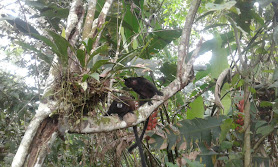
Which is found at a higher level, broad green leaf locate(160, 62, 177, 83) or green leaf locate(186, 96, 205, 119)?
broad green leaf locate(160, 62, 177, 83)

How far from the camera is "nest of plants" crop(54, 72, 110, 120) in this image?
133 cm

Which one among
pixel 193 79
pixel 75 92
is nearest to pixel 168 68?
pixel 193 79

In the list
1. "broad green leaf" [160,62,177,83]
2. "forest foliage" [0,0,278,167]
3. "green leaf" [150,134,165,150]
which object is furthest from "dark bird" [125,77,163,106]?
"broad green leaf" [160,62,177,83]

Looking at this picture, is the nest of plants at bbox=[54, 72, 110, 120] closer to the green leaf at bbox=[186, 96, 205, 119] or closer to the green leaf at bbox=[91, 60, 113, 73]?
the green leaf at bbox=[91, 60, 113, 73]

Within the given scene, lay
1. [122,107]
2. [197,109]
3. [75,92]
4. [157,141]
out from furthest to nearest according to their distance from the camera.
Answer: [197,109], [157,141], [122,107], [75,92]

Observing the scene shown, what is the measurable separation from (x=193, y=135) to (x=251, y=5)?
1169 mm

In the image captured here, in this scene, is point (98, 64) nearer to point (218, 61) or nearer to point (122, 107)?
point (122, 107)

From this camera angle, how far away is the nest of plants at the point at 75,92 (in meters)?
1.33

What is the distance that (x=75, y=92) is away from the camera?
1.38 m

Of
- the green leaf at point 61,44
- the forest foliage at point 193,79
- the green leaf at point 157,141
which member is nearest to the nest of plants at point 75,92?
the forest foliage at point 193,79

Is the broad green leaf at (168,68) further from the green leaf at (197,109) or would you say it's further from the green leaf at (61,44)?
the green leaf at (61,44)

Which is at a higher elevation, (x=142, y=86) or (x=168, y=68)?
(x=168, y=68)

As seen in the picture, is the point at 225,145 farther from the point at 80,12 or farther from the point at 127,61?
the point at 80,12

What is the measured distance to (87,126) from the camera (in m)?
1.39
